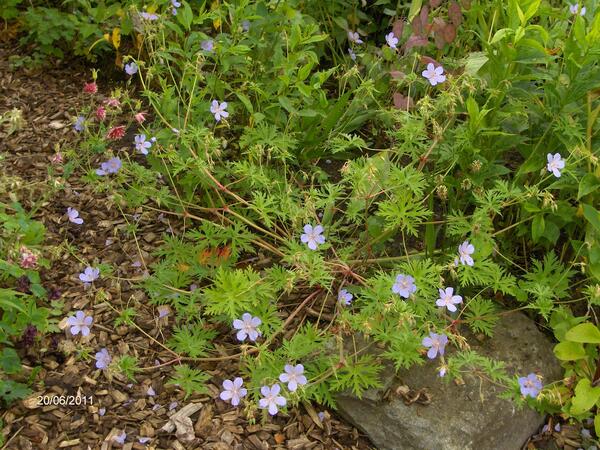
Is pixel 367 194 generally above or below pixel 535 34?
below

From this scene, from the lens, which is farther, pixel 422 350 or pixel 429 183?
pixel 429 183

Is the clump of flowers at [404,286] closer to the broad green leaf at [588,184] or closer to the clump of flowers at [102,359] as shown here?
the broad green leaf at [588,184]

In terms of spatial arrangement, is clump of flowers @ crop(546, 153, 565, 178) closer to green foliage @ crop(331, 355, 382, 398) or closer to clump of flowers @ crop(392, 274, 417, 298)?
clump of flowers @ crop(392, 274, 417, 298)

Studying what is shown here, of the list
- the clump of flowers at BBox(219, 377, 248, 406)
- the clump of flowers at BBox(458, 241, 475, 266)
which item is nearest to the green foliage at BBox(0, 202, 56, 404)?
the clump of flowers at BBox(219, 377, 248, 406)

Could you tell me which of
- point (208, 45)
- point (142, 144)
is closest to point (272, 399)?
point (142, 144)

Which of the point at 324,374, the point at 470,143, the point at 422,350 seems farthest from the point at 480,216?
the point at 324,374

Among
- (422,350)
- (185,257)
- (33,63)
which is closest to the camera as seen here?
(422,350)

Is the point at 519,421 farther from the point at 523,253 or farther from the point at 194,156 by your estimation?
the point at 194,156
